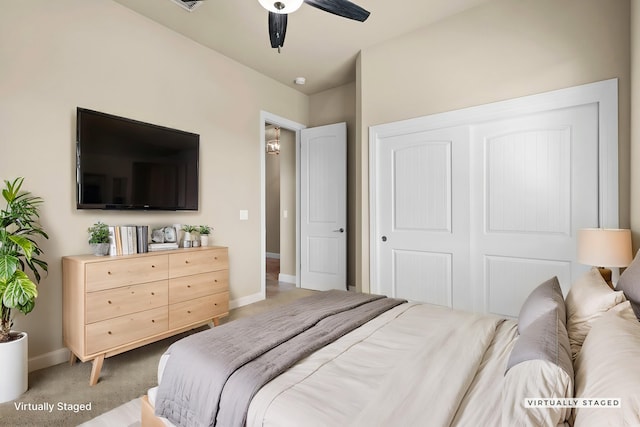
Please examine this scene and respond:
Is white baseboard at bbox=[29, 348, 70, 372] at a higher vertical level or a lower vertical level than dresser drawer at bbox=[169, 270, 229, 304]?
lower

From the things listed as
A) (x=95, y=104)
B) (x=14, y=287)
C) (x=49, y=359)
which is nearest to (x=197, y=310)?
(x=49, y=359)

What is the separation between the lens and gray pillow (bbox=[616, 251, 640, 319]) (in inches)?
52.5

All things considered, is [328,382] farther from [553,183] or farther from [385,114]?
[385,114]

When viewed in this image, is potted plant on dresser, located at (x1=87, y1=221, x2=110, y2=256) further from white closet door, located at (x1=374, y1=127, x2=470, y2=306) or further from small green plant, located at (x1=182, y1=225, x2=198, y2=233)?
white closet door, located at (x1=374, y1=127, x2=470, y2=306)

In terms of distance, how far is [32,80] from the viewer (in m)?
2.26

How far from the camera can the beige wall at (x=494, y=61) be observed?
2.35 metres

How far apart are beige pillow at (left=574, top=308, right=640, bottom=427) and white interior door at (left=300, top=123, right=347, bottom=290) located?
333 centimetres

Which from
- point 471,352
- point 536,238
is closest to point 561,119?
point 536,238

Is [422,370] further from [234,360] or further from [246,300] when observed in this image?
[246,300]

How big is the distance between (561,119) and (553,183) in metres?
0.51

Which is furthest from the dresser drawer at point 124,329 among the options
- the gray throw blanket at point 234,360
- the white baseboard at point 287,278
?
the white baseboard at point 287,278

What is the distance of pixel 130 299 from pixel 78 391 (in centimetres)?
60

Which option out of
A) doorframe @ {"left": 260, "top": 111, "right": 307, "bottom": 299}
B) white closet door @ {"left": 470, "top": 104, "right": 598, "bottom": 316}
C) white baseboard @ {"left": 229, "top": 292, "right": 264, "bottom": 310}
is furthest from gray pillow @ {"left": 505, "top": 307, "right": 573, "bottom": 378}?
doorframe @ {"left": 260, "top": 111, "right": 307, "bottom": 299}

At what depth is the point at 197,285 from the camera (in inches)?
109
